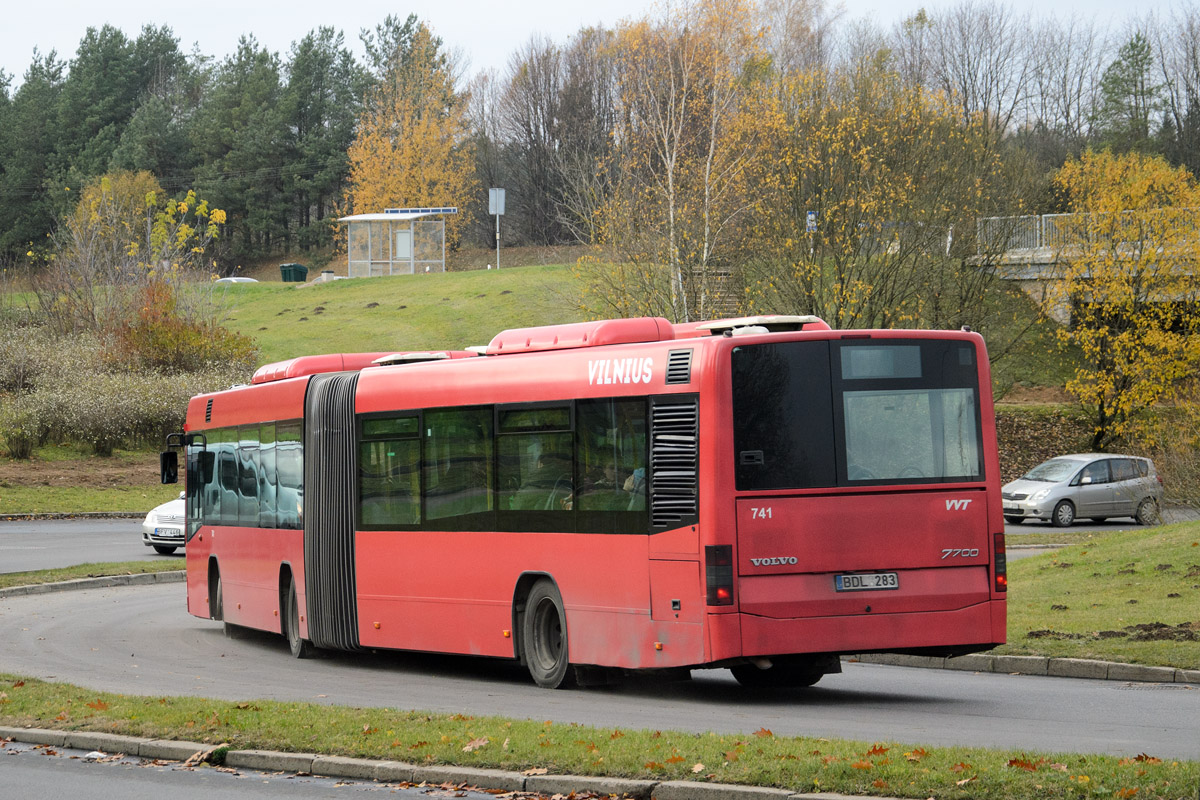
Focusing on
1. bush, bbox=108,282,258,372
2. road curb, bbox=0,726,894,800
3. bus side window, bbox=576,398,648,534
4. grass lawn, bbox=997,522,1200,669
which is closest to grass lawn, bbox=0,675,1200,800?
road curb, bbox=0,726,894,800

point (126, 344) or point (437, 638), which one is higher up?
point (126, 344)

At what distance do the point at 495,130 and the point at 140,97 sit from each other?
29163mm

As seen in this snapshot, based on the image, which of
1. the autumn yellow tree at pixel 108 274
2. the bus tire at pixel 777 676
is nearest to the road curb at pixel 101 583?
the bus tire at pixel 777 676

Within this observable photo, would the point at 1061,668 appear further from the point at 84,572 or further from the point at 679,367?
the point at 84,572

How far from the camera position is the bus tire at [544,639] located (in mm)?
12578

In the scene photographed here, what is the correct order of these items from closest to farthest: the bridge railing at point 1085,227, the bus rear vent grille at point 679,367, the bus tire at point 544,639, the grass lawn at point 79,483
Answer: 1. the bus rear vent grille at point 679,367
2. the bus tire at point 544,639
3. the grass lawn at point 79,483
4. the bridge railing at point 1085,227

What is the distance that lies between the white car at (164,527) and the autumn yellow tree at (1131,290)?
29.2m

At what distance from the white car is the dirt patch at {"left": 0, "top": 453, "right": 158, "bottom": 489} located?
11992mm

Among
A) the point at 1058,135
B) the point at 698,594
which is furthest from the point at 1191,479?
the point at 1058,135

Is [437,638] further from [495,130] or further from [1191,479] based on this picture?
[495,130]

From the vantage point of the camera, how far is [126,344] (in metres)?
52.7

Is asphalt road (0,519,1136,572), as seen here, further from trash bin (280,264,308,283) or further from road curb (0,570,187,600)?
trash bin (280,264,308,283)

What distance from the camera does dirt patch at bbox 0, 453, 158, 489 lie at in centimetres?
4109

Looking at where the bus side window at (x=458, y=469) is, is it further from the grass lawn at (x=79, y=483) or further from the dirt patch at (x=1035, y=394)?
the dirt patch at (x=1035, y=394)
